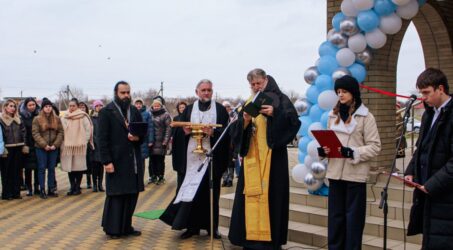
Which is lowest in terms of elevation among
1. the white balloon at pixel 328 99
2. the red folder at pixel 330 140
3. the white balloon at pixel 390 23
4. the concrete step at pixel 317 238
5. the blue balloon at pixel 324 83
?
the concrete step at pixel 317 238

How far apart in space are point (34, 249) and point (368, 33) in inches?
186

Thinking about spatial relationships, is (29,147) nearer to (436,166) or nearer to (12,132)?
(12,132)

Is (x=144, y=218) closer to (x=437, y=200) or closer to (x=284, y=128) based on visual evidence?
(x=284, y=128)

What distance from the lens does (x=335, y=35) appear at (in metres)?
6.54

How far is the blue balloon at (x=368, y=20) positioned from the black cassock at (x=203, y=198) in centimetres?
197

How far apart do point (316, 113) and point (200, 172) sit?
1634 mm

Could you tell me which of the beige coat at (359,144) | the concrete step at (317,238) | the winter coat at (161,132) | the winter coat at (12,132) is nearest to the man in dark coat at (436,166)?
the beige coat at (359,144)

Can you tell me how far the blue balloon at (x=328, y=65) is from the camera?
6.48 metres

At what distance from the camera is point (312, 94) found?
670 cm

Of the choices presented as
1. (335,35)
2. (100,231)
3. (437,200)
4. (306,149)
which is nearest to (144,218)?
(100,231)

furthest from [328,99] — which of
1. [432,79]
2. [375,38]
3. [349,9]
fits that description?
[432,79]

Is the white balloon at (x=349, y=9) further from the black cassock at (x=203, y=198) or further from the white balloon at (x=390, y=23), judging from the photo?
the black cassock at (x=203, y=198)

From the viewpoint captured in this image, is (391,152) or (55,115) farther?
(55,115)

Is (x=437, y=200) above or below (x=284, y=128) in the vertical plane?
below
